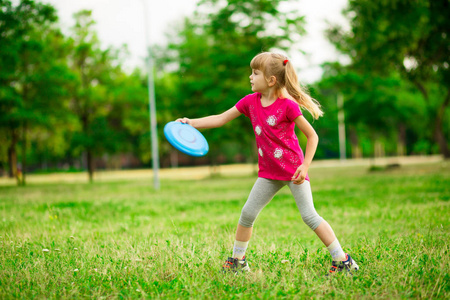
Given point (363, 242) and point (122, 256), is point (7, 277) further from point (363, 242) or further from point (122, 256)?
point (363, 242)

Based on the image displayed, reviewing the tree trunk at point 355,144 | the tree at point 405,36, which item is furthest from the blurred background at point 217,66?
the tree trunk at point 355,144

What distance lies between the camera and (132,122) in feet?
111

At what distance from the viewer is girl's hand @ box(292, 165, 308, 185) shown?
3.18m

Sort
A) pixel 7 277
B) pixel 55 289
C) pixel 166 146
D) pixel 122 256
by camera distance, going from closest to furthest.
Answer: pixel 55 289, pixel 7 277, pixel 122 256, pixel 166 146

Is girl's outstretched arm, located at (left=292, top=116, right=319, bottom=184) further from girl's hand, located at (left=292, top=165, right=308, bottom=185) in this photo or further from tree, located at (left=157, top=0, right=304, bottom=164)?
tree, located at (left=157, top=0, right=304, bottom=164)

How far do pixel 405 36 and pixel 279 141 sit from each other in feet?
41.4

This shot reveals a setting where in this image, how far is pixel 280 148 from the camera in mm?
3318

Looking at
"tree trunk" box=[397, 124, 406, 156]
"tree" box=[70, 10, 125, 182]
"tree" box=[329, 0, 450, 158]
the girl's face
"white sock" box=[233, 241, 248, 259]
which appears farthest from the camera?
"tree trunk" box=[397, 124, 406, 156]

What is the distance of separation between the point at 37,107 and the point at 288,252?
61.7 feet

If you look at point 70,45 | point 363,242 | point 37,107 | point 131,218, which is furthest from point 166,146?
point 363,242

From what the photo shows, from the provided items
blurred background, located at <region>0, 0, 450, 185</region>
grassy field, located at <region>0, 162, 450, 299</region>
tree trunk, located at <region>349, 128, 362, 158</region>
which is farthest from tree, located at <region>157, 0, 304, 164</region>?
tree trunk, located at <region>349, 128, 362, 158</region>

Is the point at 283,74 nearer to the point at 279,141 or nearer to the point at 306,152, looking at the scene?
the point at 279,141

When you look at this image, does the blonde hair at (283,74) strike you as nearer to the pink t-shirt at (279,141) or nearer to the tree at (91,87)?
the pink t-shirt at (279,141)

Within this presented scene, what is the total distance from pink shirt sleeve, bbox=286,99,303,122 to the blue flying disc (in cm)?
82
